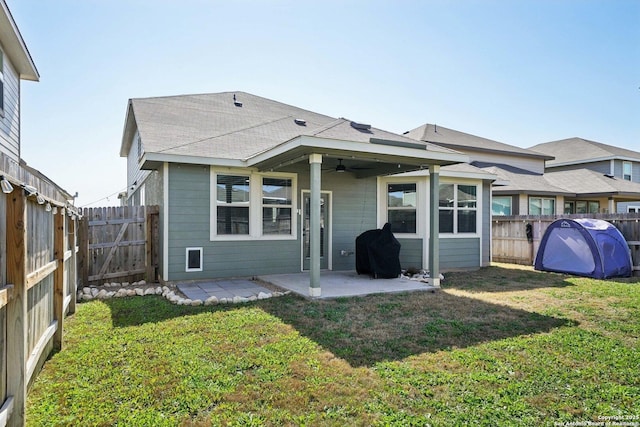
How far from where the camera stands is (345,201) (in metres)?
9.11

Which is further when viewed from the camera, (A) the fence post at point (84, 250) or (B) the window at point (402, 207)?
(B) the window at point (402, 207)

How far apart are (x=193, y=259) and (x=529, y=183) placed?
1407cm

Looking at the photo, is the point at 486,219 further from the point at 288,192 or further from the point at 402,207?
the point at 288,192

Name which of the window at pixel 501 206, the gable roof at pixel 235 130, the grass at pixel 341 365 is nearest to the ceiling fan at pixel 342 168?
the gable roof at pixel 235 130

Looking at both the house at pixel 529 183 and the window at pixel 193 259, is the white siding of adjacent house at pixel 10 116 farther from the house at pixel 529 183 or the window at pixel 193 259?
the house at pixel 529 183

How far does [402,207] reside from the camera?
9594 mm

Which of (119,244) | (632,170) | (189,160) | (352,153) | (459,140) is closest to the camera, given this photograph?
(352,153)

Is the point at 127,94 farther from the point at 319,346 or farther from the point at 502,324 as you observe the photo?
the point at 502,324

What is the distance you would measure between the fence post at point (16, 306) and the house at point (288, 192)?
3982mm

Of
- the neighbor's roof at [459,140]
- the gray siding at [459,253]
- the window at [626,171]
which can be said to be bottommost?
the gray siding at [459,253]

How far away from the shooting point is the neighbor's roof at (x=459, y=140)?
17297 mm

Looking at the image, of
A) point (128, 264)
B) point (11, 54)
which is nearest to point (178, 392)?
point (128, 264)

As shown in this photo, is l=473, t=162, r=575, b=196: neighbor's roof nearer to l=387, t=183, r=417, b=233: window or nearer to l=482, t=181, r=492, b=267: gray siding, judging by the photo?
l=482, t=181, r=492, b=267: gray siding

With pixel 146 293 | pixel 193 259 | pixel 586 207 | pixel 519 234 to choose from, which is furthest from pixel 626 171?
pixel 146 293
